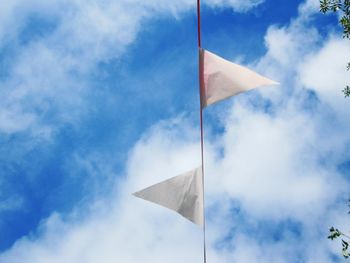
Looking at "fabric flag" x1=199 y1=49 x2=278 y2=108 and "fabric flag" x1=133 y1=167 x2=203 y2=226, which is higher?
"fabric flag" x1=199 y1=49 x2=278 y2=108

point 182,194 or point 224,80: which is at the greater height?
point 224,80

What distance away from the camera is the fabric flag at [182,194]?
750cm

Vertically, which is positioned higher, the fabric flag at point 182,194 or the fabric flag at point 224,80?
the fabric flag at point 224,80

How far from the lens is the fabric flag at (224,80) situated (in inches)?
292

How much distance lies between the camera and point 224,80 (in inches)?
295

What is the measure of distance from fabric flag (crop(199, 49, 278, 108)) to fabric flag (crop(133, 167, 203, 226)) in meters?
1.34

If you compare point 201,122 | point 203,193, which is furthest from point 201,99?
point 203,193

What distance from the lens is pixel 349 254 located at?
32.8 ft

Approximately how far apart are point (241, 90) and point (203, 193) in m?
1.89

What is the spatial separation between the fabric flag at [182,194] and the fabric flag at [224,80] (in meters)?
1.34

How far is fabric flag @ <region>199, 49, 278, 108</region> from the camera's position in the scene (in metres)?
7.41

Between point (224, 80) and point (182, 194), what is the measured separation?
2.11 metres

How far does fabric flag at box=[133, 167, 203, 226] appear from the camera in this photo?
7.50m

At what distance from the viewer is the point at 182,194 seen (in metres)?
7.57
